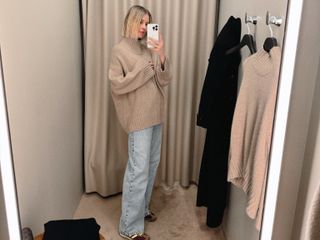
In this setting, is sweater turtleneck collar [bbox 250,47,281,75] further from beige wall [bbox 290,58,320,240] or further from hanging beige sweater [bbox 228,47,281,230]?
beige wall [bbox 290,58,320,240]

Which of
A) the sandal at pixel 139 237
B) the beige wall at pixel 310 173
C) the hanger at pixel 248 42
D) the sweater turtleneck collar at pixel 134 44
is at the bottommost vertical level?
the sandal at pixel 139 237

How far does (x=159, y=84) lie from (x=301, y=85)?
69cm

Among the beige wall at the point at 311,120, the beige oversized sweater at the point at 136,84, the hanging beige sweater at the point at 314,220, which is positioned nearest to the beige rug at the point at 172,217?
the beige oversized sweater at the point at 136,84

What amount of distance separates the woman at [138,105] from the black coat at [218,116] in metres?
0.18

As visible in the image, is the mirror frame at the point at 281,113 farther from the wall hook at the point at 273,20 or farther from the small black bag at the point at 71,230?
the small black bag at the point at 71,230

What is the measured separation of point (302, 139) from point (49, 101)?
2.30 ft

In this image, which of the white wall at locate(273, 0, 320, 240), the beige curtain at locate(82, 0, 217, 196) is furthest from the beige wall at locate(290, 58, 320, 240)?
the beige curtain at locate(82, 0, 217, 196)

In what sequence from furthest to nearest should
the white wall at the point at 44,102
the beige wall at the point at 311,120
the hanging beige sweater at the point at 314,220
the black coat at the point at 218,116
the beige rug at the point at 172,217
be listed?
1. the beige rug at the point at 172,217
2. the black coat at the point at 218,116
3. the white wall at the point at 44,102
4. the beige wall at the point at 311,120
5. the hanging beige sweater at the point at 314,220

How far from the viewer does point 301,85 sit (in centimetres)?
80

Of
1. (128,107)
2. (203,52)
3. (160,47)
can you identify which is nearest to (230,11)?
(203,52)

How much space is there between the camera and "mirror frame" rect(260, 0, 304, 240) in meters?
0.78

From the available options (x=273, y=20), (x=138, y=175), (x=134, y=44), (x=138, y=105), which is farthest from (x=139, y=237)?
(x=273, y=20)

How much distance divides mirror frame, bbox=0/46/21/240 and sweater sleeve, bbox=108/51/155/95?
23.5 inches

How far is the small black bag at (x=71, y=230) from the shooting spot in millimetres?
1100
